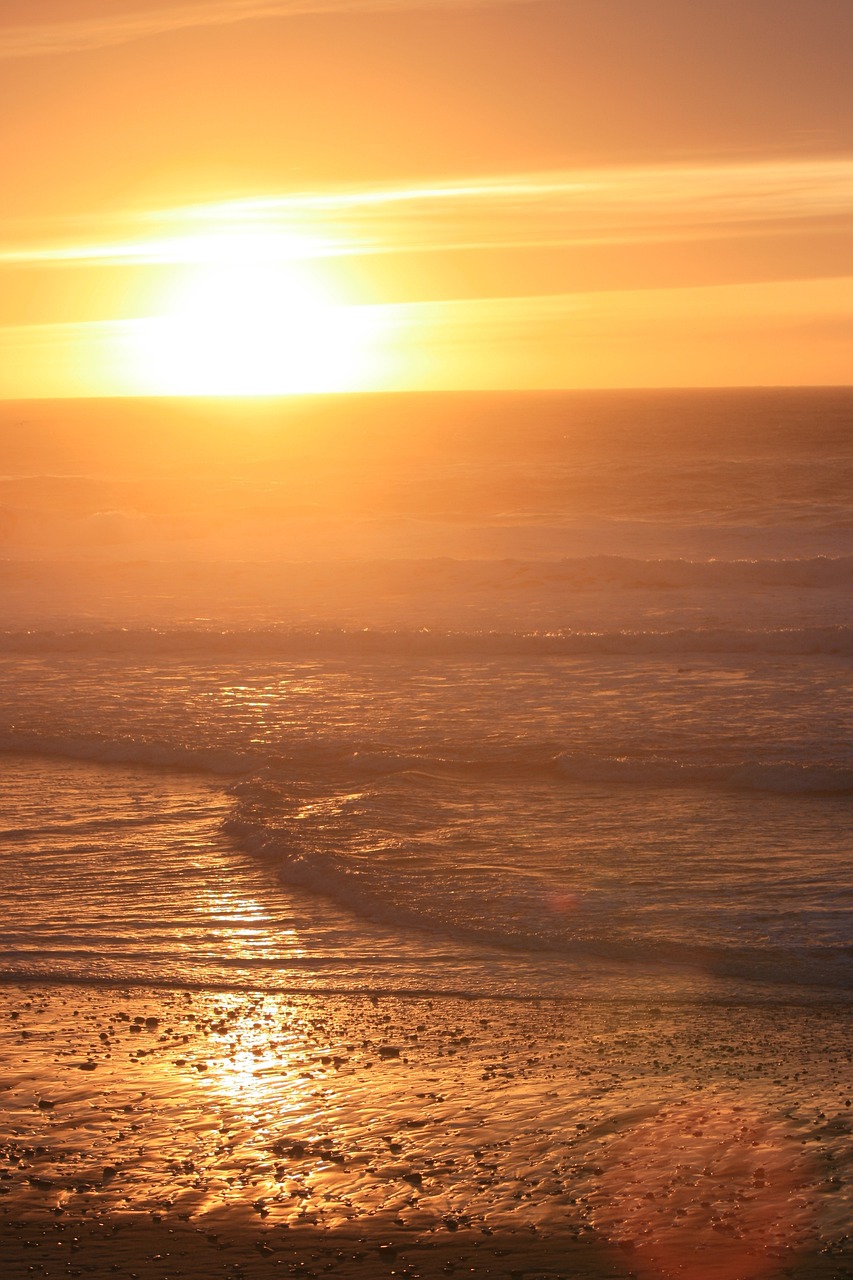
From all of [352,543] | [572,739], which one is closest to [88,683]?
[572,739]

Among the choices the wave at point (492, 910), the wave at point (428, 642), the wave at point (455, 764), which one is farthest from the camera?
the wave at point (428, 642)

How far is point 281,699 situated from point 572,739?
3792mm

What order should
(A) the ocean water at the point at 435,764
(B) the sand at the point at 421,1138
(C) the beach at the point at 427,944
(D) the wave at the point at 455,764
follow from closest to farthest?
1. (B) the sand at the point at 421,1138
2. (C) the beach at the point at 427,944
3. (A) the ocean water at the point at 435,764
4. (D) the wave at the point at 455,764

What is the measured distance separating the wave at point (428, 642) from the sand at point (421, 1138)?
1120 centimetres

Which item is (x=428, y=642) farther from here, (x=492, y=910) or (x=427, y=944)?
(x=427, y=944)

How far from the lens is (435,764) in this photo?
1134cm

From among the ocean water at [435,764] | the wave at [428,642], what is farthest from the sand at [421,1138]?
the wave at [428,642]

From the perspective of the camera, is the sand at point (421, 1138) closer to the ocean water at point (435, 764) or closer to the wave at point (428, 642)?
the ocean water at point (435, 764)

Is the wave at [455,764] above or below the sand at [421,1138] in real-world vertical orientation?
above

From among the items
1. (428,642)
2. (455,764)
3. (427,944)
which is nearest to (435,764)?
(455,764)

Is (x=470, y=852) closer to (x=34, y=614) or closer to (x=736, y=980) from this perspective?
(x=736, y=980)

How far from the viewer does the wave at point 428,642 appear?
57.1ft

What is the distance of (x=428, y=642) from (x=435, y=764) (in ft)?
22.1

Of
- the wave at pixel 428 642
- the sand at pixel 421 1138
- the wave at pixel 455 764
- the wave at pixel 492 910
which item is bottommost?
the sand at pixel 421 1138
